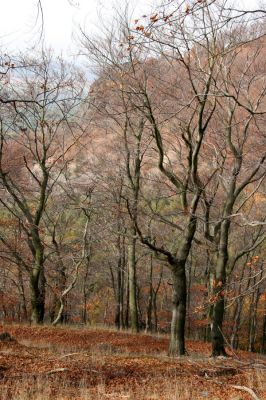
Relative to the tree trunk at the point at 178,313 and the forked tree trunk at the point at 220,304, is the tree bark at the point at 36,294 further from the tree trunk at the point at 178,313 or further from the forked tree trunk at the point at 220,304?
the forked tree trunk at the point at 220,304

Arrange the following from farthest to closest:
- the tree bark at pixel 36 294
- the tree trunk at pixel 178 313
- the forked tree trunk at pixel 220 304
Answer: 1. the tree bark at pixel 36 294
2. the forked tree trunk at pixel 220 304
3. the tree trunk at pixel 178 313

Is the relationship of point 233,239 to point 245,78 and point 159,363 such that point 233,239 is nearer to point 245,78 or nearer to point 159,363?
point 245,78

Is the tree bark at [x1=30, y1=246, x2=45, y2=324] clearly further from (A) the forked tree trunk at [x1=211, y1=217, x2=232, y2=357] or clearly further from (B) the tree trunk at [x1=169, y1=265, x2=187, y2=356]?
(A) the forked tree trunk at [x1=211, y1=217, x2=232, y2=357]

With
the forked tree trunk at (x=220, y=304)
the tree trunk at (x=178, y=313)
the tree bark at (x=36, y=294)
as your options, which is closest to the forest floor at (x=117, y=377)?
the tree trunk at (x=178, y=313)

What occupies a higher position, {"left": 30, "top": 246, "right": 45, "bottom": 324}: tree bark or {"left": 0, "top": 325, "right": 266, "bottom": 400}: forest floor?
{"left": 30, "top": 246, "right": 45, "bottom": 324}: tree bark

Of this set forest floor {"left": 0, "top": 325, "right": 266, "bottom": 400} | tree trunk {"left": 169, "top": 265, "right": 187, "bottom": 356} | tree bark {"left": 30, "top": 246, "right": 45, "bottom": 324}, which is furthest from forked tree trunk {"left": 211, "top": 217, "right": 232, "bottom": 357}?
tree bark {"left": 30, "top": 246, "right": 45, "bottom": 324}

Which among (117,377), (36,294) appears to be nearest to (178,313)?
(117,377)

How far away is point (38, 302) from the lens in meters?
16.5

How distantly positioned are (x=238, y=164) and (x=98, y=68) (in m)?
4.78

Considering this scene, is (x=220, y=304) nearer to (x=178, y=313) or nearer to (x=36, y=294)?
(x=178, y=313)

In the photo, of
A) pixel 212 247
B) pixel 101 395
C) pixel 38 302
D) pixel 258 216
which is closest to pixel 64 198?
pixel 38 302

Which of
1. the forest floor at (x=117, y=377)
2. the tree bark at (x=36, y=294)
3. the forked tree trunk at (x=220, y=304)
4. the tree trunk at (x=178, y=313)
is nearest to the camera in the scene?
the forest floor at (x=117, y=377)

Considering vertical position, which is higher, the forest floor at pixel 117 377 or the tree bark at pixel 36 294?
the tree bark at pixel 36 294

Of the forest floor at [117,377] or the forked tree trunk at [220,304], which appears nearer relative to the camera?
the forest floor at [117,377]
